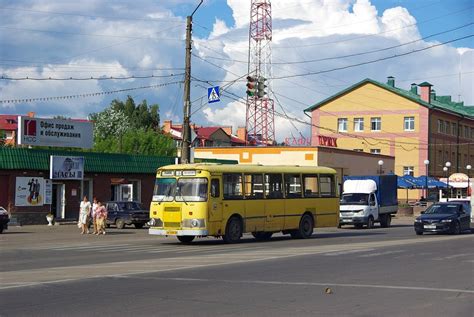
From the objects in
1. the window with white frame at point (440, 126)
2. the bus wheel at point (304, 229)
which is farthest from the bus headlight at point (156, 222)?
the window with white frame at point (440, 126)

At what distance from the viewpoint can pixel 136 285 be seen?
14250 millimetres

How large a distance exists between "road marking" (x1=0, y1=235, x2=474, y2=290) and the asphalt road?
2 centimetres

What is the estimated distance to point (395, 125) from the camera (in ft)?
278

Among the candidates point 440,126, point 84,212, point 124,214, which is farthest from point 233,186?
point 440,126

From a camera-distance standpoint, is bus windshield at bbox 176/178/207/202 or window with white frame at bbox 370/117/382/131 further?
window with white frame at bbox 370/117/382/131

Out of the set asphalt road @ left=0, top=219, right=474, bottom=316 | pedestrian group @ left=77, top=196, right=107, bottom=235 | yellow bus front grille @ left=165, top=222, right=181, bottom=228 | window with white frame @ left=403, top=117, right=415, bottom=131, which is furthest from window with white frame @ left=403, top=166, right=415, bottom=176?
yellow bus front grille @ left=165, top=222, right=181, bottom=228

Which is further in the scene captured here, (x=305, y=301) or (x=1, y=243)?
(x=1, y=243)

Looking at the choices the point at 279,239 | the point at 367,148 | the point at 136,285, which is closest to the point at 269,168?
the point at 279,239

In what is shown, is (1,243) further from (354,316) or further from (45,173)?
(354,316)

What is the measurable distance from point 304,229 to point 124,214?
12.7m

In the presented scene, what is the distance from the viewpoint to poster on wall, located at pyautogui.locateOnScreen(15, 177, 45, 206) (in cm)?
4053

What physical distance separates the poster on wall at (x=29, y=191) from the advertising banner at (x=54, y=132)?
7.35 feet

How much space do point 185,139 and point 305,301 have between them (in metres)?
24.9

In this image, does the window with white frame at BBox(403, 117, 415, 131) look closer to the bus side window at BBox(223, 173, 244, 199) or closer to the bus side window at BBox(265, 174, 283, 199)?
A: the bus side window at BBox(265, 174, 283, 199)
